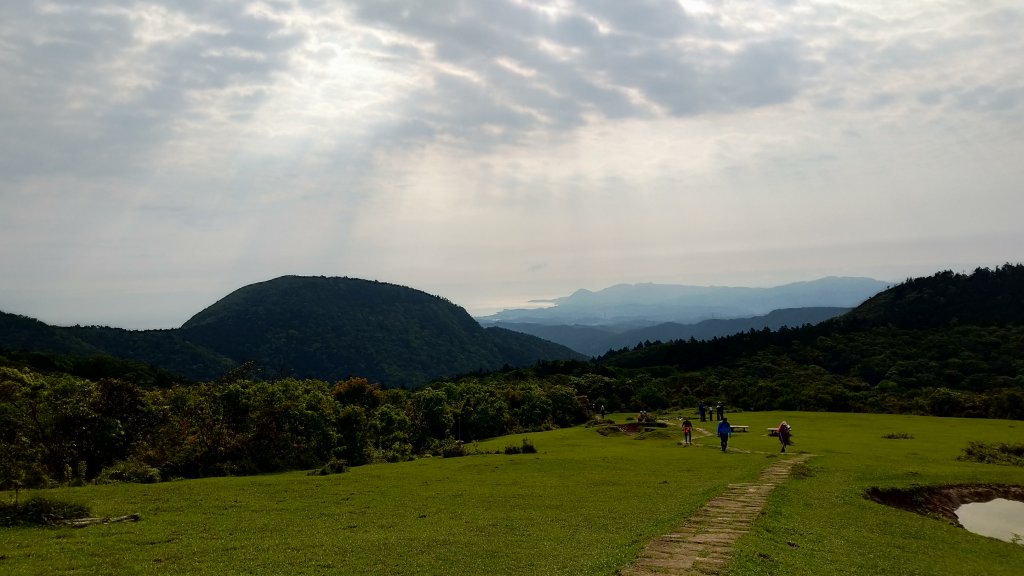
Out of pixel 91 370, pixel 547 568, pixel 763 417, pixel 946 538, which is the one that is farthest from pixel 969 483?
pixel 91 370

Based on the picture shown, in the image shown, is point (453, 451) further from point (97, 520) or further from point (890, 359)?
point (890, 359)

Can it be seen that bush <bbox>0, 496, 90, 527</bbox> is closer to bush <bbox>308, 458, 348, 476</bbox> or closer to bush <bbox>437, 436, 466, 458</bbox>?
bush <bbox>308, 458, 348, 476</bbox>

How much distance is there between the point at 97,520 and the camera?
67.8 ft

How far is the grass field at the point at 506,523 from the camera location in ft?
53.6

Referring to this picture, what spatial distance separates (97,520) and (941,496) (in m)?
35.6

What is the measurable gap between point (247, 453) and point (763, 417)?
178ft

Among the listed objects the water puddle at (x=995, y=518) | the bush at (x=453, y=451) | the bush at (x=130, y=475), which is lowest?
the bush at (x=453, y=451)

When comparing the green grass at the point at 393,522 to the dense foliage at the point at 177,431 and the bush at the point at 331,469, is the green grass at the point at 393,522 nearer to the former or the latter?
the bush at the point at 331,469

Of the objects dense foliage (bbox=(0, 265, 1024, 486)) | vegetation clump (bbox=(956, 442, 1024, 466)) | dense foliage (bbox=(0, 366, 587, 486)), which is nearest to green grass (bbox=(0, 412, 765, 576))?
dense foliage (bbox=(0, 366, 587, 486))

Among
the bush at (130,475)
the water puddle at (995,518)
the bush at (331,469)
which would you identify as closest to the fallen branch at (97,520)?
the bush at (130,475)

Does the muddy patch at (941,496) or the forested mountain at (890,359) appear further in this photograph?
the forested mountain at (890,359)

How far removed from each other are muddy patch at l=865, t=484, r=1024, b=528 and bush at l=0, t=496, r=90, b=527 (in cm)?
3226

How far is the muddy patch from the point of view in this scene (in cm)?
2589

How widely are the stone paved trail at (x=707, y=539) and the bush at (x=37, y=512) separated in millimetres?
19637
